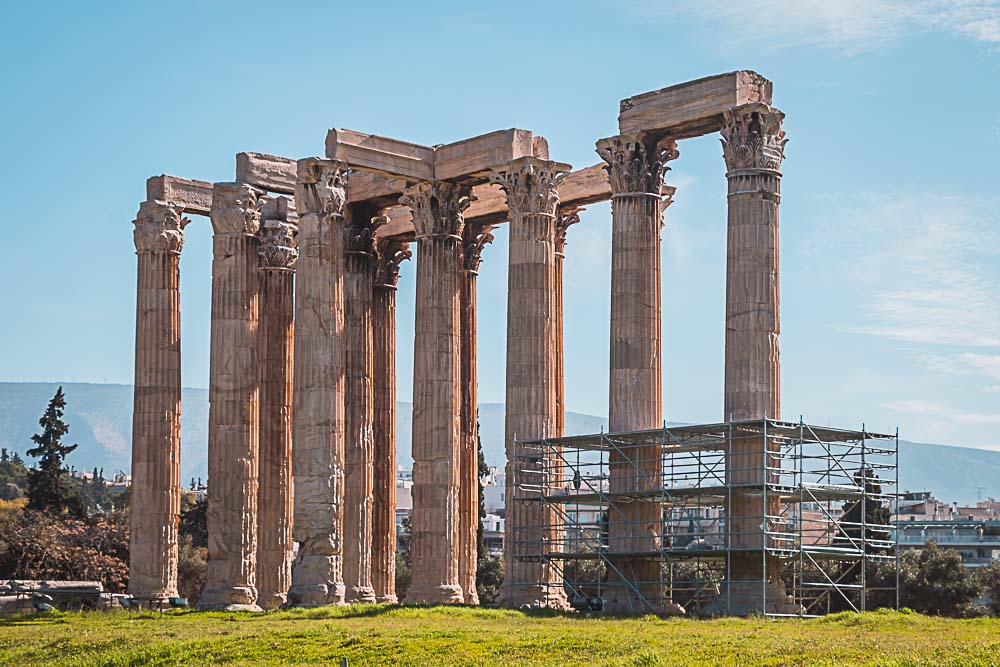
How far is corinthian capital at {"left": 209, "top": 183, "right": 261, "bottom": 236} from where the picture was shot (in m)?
65.6

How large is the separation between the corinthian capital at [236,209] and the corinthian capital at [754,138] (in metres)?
19.9

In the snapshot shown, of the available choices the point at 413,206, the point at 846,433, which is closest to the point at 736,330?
the point at 846,433

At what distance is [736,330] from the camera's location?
5372cm

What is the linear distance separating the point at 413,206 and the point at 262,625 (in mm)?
17900

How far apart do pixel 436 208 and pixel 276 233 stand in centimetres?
719

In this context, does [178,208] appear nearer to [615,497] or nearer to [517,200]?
[517,200]

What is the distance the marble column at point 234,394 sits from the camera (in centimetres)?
6444

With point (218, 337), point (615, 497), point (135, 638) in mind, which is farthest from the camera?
point (218, 337)

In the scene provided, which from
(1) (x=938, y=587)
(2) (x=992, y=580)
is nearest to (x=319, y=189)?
(1) (x=938, y=587)

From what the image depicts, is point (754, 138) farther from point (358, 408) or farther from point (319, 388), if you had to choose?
point (358, 408)

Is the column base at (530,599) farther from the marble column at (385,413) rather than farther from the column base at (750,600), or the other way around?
the marble column at (385,413)

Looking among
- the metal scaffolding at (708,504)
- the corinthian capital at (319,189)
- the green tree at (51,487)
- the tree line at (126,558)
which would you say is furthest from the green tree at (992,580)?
the green tree at (51,487)

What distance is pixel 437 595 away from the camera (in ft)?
200

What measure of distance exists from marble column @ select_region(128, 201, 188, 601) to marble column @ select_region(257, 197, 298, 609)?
3.43 meters
